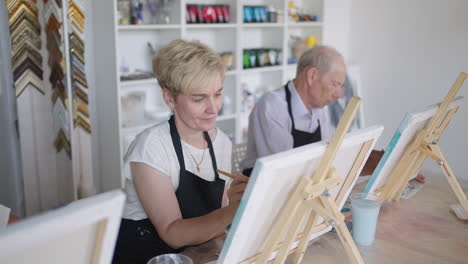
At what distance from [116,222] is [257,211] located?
38 cm

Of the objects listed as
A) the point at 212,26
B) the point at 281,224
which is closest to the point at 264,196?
the point at 281,224

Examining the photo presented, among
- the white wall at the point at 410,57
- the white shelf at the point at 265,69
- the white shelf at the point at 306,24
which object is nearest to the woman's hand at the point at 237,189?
the white shelf at the point at 265,69

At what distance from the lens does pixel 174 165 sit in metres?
1.70

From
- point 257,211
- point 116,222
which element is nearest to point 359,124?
point 257,211

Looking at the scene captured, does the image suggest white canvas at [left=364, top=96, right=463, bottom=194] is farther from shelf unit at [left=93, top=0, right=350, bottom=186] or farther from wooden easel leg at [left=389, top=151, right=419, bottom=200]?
shelf unit at [left=93, top=0, right=350, bottom=186]

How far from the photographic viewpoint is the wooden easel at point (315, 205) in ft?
3.78

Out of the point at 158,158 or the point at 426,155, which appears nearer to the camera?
the point at 158,158

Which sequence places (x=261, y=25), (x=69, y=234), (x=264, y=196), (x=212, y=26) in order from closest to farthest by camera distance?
(x=69, y=234) < (x=264, y=196) < (x=212, y=26) < (x=261, y=25)

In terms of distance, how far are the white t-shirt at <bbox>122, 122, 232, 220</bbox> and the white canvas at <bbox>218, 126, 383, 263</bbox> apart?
1.68 ft

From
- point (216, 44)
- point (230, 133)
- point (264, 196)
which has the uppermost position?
point (216, 44)

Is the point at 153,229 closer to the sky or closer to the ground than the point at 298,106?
closer to the ground

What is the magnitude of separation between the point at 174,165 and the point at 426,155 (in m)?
0.98

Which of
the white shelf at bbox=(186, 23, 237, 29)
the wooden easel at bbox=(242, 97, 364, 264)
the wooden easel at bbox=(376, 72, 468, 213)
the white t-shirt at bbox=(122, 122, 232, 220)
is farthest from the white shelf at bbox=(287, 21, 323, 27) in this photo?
the wooden easel at bbox=(242, 97, 364, 264)

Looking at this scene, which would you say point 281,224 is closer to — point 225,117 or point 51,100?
point 51,100
